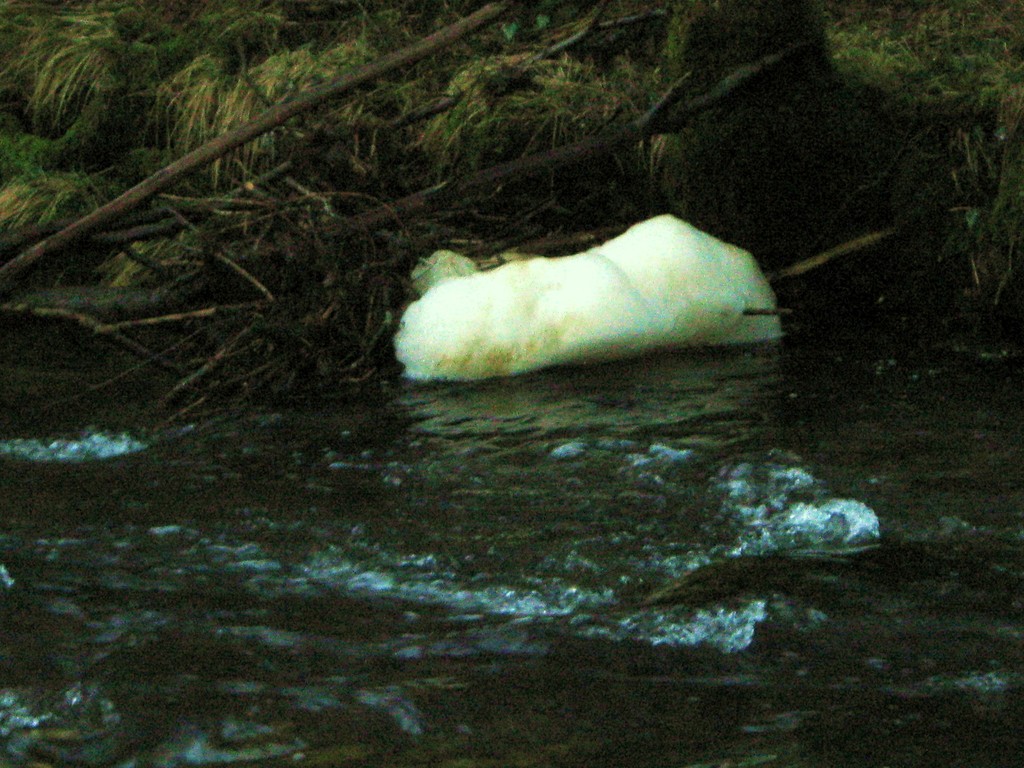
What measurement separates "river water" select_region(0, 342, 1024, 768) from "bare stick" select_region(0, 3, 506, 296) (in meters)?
0.84

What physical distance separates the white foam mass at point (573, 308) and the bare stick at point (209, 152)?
3.14 feet

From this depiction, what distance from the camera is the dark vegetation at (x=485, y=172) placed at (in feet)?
21.6

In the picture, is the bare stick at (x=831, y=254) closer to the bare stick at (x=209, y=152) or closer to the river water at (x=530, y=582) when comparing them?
the river water at (x=530, y=582)

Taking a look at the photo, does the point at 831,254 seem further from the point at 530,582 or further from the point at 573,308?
the point at 530,582

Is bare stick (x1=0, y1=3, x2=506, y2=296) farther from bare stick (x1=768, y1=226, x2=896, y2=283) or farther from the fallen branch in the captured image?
bare stick (x1=768, y1=226, x2=896, y2=283)

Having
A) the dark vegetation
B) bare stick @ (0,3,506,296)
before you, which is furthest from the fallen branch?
bare stick @ (0,3,506,296)

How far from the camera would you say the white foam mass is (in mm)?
6586

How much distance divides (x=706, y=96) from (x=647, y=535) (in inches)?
134

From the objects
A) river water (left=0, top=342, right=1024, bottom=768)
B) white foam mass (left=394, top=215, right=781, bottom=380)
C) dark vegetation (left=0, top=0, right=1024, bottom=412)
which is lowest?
river water (left=0, top=342, right=1024, bottom=768)

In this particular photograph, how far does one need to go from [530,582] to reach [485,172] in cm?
340

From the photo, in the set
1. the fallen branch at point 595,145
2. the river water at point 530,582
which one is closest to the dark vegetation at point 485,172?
the fallen branch at point 595,145

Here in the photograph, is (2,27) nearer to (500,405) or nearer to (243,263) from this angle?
(243,263)

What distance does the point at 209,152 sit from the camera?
21.1 ft

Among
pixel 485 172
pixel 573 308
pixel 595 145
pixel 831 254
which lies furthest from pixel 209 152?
pixel 831 254
